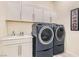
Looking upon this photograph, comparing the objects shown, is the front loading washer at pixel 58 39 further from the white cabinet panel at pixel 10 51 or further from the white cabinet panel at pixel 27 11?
the white cabinet panel at pixel 10 51

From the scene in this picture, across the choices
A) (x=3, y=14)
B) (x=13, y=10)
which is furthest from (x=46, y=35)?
(x=3, y=14)

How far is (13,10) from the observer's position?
7.79ft

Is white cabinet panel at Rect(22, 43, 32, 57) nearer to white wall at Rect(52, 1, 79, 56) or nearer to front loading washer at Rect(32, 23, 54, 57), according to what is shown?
front loading washer at Rect(32, 23, 54, 57)

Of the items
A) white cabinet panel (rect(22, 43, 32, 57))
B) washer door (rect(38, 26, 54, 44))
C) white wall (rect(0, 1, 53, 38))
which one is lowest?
white cabinet panel (rect(22, 43, 32, 57))

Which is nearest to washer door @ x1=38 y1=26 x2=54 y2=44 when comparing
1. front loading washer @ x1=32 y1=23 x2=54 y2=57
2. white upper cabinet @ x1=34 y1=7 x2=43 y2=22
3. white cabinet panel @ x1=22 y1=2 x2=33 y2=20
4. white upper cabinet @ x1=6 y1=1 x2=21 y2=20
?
front loading washer @ x1=32 y1=23 x2=54 y2=57

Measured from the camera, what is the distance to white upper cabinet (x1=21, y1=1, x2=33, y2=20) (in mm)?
2480

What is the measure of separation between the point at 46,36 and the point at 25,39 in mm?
565

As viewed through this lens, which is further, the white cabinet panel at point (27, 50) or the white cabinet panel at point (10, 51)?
the white cabinet panel at point (27, 50)

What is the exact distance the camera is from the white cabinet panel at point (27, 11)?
2.48 metres

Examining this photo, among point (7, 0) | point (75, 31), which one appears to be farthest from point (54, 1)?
point (7, 0)

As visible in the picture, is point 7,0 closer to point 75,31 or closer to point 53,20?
point 53,20

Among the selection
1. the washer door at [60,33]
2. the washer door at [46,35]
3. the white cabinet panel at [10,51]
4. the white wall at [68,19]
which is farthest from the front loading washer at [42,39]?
the white cabinet panel at [10,51]

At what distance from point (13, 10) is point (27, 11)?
0.32m

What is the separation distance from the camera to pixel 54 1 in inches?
90.8
